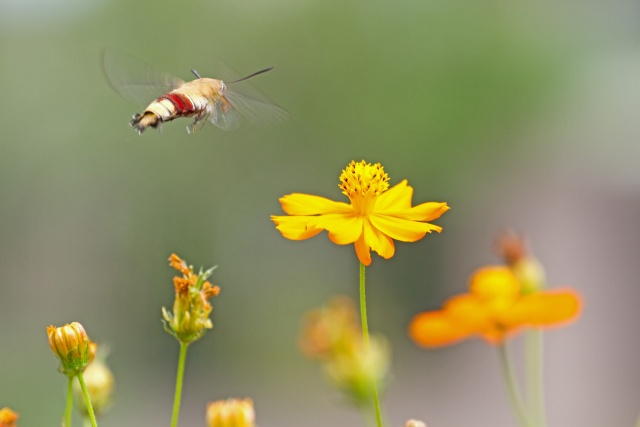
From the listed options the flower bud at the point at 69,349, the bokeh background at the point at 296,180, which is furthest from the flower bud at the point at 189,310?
the bokeh background at the point at 296,180

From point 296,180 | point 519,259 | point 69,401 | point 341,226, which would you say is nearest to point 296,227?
point 341,226

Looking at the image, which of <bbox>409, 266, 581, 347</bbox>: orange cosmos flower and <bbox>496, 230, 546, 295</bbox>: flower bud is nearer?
<bbox>409, 266, 581, 347</bbox>: orange cosmos flower

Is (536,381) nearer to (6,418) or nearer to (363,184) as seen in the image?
Answer: (363,184)

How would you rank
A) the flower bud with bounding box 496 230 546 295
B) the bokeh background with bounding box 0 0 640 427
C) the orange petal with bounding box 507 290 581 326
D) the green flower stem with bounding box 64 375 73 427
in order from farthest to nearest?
the bokeh background with bounding box 0 0 640 427 → the flower bud with bounding box 496 230 546 295 → the orange petal with bounding box 507 290 581 326 → the green flower stem with bounding box 64 375 73 427

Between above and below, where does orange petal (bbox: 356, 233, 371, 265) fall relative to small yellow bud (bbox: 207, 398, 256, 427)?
above

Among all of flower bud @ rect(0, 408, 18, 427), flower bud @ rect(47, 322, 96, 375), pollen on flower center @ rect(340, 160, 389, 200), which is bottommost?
flower bud @ rect(0, 408, 18, 427)

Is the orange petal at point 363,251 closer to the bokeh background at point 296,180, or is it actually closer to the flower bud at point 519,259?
the flower bud at point 519,259

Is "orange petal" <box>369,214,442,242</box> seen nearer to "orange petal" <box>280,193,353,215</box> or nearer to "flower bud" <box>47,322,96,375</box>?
"orange petal" <box>280,193,353,215</box>

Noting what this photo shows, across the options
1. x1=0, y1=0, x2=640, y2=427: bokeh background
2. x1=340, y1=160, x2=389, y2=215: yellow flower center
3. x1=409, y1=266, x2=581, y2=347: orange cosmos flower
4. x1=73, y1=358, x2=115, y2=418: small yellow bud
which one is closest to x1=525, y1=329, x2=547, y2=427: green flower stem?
x1=409, y1=266, x2=581, y2=347: orange cosmos flower
